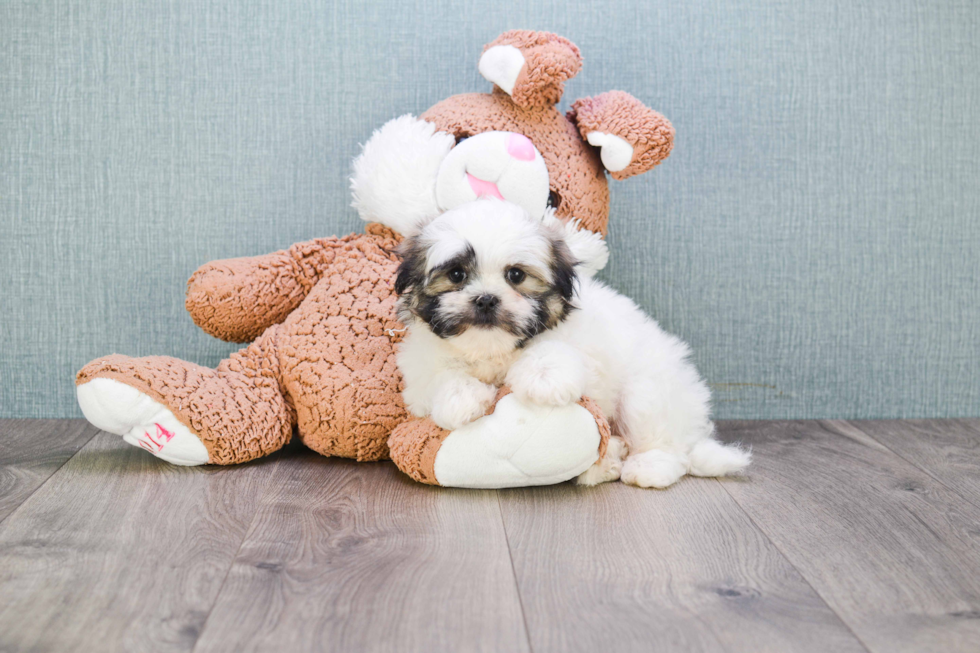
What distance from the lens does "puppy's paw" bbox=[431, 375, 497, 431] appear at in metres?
1.51

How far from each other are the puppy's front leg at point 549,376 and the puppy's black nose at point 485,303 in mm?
150

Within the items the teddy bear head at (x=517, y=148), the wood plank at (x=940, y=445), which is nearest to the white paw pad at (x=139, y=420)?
the teddy bear head at (x=517, y=148)

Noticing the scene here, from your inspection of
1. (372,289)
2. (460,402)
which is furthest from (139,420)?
(460,402)

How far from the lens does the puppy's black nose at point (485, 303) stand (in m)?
1.43

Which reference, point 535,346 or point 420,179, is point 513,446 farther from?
point 420,179

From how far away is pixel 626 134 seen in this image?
1832 millimetres

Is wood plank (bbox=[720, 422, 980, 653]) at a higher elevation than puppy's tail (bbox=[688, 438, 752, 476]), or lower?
lower

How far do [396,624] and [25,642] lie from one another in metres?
0.46

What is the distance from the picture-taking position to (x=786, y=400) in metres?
2.33

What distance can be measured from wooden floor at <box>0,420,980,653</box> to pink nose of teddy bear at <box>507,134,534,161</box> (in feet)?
2.33

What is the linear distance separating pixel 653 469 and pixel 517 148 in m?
0.74

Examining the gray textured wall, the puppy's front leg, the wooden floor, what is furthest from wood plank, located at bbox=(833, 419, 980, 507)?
the puppy's front leg

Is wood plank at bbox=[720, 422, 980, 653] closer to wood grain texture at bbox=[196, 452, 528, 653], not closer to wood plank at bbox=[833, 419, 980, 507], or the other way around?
wood plank at bbox=[833, 419, 980, 507]

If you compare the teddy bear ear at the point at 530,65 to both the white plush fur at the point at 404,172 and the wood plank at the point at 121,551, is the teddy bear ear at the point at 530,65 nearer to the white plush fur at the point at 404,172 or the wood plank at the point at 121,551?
the white plush fur at the point at 404,172
